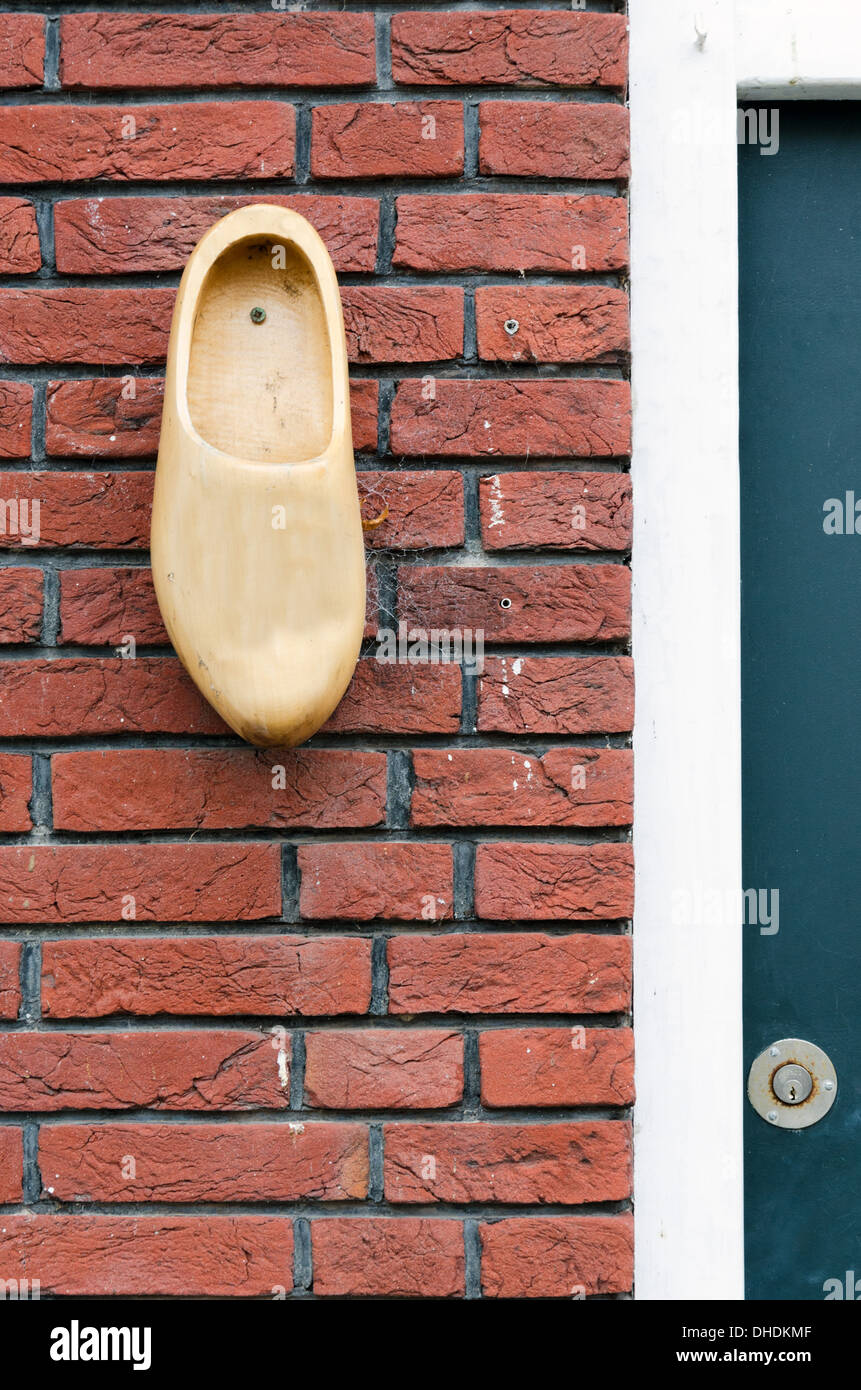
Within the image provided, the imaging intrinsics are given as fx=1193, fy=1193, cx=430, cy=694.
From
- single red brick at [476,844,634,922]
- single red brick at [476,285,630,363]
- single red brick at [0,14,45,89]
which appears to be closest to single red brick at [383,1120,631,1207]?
single red brick at [476,844,634,922]

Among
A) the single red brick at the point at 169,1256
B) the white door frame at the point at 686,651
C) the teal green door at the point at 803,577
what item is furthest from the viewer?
the teal green door at the point at 803,577

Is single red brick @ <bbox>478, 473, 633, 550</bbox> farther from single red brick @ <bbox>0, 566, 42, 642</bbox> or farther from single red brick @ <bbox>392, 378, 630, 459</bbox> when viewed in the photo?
single red brick @ <bbox>0, 566, 42, 642</bbox>

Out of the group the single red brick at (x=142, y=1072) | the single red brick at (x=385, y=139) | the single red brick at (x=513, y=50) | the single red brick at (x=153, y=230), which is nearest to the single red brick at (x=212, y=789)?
the single red brick at (x=142, y=1072)

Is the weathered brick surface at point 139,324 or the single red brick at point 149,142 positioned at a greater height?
the single red brick at point 149,142

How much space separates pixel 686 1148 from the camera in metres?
1.37

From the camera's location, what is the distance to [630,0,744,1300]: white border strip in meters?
1.37

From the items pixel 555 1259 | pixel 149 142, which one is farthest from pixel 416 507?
pixel 555 1259

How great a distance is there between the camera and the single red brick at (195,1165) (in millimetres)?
1251

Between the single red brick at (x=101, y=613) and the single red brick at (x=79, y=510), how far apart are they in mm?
36

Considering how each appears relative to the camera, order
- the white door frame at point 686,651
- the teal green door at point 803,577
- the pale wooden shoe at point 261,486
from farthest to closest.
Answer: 1. the teal green door at point 803,577
2. the white door frame at point 686,651
3. the pale wooden shoe at point 261,486

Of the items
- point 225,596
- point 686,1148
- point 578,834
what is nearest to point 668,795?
point 578,834

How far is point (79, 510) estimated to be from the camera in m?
1.29

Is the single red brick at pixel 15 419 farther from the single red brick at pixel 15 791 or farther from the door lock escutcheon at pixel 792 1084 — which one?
the door lock escutcheon at pixel 792 1084
